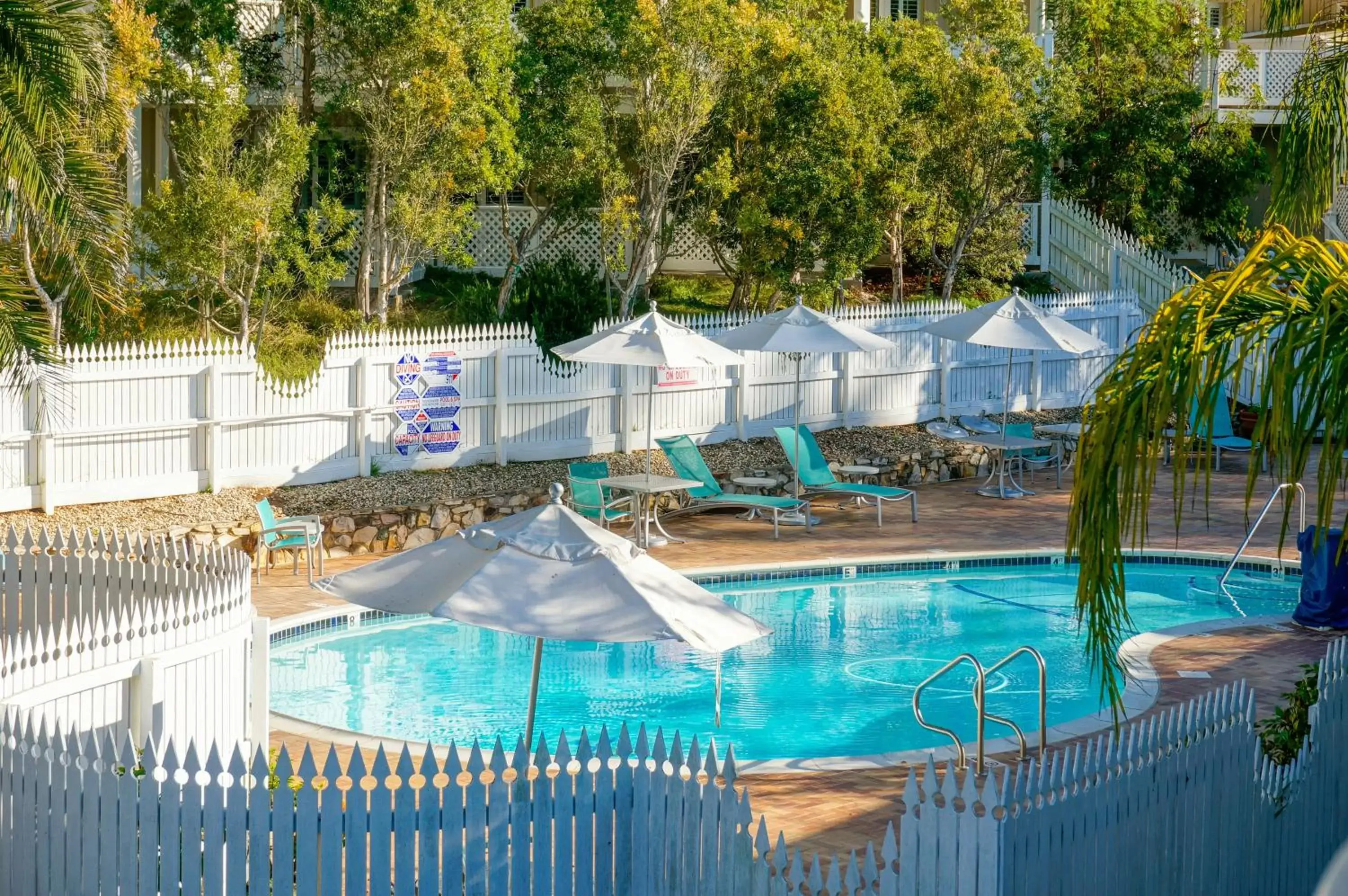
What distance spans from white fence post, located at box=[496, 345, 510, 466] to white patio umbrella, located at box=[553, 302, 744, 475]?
1248 mm

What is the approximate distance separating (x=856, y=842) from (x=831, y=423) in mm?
13929

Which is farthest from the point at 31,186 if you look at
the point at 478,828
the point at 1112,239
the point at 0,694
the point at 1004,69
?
the point at 1112,239

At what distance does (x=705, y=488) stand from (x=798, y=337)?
195 centimetres

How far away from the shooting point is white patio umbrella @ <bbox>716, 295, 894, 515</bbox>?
18812 mm

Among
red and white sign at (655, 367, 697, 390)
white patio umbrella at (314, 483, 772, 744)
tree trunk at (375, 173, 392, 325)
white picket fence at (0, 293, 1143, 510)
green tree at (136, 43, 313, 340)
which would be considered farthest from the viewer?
tree trunk at (375, 173, 392, 325)

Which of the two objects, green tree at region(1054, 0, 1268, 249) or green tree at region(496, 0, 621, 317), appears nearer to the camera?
green tree at region(496, 0, 621, 317)

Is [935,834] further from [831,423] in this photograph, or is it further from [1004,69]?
[1004,69]

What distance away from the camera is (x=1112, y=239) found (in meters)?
28.7

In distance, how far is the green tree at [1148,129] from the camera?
98.2 ft

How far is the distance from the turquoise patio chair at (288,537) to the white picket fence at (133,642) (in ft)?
16.6

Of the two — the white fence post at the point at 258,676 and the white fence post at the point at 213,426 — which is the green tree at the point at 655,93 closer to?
the white fence post at the point at 213,426

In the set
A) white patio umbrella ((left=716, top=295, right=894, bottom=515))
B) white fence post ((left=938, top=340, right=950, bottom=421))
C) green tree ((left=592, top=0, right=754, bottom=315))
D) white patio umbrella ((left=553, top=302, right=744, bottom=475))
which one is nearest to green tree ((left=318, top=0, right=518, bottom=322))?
green tree ((left=592, top=0, right=754, bottom=315))

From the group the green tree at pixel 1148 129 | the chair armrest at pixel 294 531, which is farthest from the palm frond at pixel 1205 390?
the green tree at pixel 1148 129

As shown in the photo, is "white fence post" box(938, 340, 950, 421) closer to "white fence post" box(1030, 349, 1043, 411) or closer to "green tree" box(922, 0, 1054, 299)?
"white fence post" box(1030, 349, 1043, 411)
